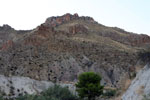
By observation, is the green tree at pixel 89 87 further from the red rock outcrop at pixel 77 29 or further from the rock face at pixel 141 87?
the red rock outcrop at pixel 77 29

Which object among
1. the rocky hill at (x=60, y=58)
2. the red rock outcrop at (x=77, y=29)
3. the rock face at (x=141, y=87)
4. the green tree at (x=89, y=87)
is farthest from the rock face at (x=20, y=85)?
the red rock outcrop at (x=77, y=29)

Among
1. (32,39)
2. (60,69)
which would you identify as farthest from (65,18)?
(60,69)

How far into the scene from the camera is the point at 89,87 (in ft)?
113

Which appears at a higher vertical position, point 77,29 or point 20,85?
point 77,29

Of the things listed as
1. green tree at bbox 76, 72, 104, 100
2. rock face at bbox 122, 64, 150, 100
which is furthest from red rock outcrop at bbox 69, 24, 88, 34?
rock face at bbox 122, 64, 150, 100

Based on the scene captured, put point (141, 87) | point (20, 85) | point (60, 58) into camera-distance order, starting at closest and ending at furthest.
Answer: point (141, 87)
point (20, 85)
point (60, 58)

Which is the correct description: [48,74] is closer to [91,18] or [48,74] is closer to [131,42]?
[131,42]

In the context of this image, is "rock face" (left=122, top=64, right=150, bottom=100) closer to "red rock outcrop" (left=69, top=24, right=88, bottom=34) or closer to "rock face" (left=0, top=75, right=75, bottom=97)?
"rock face" (left=0, top=75, right=75, bottom=97)

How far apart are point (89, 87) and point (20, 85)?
1459cm

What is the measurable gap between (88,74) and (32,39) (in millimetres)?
27809

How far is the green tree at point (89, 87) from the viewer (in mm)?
34625

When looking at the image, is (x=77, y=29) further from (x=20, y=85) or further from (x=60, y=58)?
(x=20, y=85)

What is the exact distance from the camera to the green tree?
3462 cm

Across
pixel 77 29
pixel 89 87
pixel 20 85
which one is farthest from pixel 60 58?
pixel 77 29
